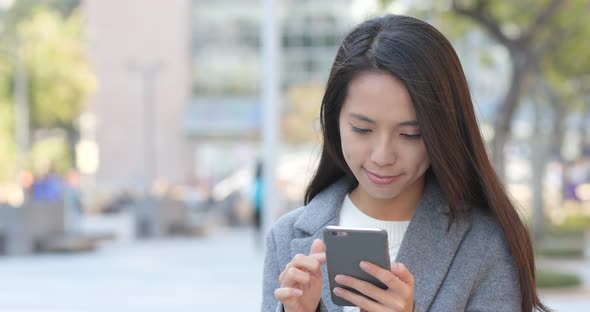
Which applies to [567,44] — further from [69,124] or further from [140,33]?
[69,124]

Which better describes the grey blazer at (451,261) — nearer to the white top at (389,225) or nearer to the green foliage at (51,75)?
the white top at (389,225)

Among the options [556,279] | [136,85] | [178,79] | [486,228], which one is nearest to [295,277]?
[486,228]

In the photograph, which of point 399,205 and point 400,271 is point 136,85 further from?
point 400,271

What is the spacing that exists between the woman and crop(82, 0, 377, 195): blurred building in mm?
55155

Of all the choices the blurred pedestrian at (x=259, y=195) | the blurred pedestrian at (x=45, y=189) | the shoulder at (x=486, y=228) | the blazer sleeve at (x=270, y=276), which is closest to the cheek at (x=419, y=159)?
the shoulder at (x=486, y=228)

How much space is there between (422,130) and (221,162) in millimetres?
58941

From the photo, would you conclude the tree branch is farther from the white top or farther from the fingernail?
the fingernail

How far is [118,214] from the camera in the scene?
4359cm

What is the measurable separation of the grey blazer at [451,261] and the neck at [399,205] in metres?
0.03

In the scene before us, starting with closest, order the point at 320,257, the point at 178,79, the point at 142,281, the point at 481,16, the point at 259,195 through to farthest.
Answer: the point at 320,257, the point at 481,16, the point at 142,281, the point at 259,195, the point at 178,79

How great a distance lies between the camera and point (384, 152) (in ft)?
8.63

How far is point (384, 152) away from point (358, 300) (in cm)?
34

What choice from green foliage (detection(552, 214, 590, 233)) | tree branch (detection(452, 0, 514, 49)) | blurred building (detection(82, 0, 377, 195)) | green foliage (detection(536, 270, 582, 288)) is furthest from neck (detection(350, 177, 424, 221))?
blurred building (detection(82, 0, 377, 195))

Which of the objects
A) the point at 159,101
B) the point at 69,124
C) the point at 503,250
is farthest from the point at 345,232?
the point at 69,124
